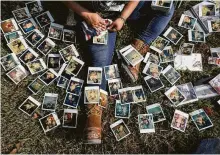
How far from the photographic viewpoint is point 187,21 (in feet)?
14.6

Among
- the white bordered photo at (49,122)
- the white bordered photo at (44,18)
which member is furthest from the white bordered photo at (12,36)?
the white bordered photo at (49,122)

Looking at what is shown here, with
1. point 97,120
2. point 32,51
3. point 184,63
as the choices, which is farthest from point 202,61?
point 32,51

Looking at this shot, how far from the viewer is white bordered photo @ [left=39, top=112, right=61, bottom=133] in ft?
13.0

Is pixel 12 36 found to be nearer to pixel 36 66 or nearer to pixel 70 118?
pixel 36 66

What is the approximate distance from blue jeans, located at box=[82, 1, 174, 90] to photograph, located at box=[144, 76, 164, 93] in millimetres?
428

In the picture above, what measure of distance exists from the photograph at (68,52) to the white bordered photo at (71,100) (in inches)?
18.2

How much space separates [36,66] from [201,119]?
200 cm

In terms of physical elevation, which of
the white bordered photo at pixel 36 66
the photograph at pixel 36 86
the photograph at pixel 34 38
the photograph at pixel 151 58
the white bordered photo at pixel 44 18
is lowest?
the photograph at pixel 36 86

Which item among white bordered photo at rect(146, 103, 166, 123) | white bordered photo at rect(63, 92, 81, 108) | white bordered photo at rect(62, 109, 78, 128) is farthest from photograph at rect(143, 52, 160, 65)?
white bordered photo at rect(62, 109, 78, 128)

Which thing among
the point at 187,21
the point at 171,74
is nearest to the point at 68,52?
the point at 171,74

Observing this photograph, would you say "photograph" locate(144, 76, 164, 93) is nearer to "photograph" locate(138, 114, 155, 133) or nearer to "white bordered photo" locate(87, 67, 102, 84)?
"photograph" locate(138, 114, 155, 133)

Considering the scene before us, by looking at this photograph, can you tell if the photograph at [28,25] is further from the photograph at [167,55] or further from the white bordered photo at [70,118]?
the photograph at [167,55]

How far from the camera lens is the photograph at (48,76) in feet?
13.8

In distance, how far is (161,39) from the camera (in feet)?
14.3
